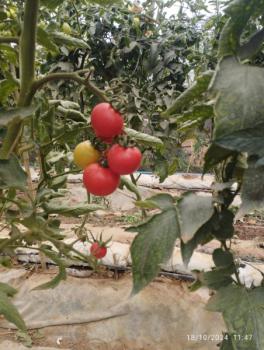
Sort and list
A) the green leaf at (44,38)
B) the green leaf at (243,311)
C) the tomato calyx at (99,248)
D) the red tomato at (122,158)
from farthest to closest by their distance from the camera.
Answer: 1. the tomato calyx at (99,248)
2. the green leaf at (44,38)
3. the red tomato at (122,158)
4. the green leaf at (243,311)

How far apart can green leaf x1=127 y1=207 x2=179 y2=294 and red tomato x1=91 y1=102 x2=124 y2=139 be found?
7.0 inches

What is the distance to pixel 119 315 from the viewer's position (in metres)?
1.97

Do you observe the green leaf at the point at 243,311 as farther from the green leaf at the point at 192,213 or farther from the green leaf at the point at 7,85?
the green leaf at the point at 7,85

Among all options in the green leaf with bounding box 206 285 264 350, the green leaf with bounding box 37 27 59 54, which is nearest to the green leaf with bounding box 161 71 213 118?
the green leaf with bounding box 206 285 264 350

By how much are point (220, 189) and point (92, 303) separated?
1.78 m

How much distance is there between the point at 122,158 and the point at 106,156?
55mm

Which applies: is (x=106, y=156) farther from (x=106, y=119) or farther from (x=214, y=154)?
(x=214, y=154)

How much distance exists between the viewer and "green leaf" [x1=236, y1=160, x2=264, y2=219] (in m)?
0.37

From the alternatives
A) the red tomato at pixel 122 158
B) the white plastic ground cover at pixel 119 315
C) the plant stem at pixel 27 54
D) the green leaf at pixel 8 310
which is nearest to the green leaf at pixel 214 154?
the red tomato at pixel 122 158

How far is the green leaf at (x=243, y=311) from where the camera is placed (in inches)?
18.2

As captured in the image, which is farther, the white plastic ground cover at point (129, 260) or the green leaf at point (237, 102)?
the white plastic ground cover at point (129, 260)

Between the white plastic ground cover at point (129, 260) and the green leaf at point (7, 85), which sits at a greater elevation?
the green leaf at point (7, 85)

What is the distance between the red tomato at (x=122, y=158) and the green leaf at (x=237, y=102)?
0.22 metres

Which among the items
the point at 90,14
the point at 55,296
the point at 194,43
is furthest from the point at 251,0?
the point at 194,43
